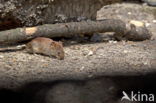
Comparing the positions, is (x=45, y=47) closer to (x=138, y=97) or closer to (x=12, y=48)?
(x=12, y=48)

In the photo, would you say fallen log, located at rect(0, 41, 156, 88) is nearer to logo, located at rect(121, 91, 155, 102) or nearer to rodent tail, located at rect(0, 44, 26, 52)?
rodent tail, located at rect(0, 44, 26, 52)

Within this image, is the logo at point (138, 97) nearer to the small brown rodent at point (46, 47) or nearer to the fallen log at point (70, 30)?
the small brown rodent at point (46, 47)

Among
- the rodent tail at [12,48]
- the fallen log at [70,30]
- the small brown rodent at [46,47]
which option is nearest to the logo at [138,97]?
the small brown rodent at [46,47]

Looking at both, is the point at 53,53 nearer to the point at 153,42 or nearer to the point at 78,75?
the point at 78,75

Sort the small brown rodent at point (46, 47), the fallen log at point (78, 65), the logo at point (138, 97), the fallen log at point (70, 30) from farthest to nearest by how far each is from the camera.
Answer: the fallen log at point (70, 30)
the small brown rodent at point (46, 47)
the fallen log at point (78, 65)
the logo at point (138, 97)

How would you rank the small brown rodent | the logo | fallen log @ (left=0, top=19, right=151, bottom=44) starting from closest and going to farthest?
the logo → the small brown rodent → fallen log @ (left=0, top=19, right=151, bottom=44)

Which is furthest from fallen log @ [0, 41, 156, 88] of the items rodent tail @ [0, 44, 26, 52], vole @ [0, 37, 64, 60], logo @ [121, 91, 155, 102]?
logo @ [121, 91, 155, 102]
